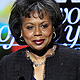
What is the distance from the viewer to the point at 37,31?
1579 mm

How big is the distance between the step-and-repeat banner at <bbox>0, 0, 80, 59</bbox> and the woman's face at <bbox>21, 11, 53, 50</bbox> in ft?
5.05

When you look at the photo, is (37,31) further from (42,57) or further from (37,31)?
(42,57)

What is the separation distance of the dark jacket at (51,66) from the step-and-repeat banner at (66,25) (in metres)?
1.38

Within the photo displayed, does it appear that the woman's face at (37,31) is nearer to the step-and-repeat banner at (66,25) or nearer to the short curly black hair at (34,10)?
the short curly black hair at (34,10)

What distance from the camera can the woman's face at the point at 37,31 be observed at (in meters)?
1.59

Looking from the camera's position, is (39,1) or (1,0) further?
(1,0)

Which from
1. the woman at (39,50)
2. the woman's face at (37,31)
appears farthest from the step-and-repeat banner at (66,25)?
the woman's face at (37,31)

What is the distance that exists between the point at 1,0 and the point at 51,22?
1.63 metres

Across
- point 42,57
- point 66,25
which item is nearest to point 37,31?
point 42,57

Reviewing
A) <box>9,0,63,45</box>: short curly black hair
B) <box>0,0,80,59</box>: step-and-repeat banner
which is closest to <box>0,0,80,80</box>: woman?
<box>9,0,63,45</box>: short curly black hair

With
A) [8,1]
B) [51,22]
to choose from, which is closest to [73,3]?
[8,1]

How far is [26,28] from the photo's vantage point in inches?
64.6

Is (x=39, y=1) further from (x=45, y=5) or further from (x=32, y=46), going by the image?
(x=32, y=46)

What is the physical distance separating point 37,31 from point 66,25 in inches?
64.5
